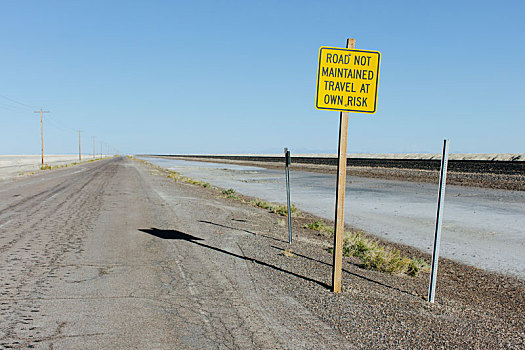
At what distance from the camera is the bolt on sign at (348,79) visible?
5.44 m

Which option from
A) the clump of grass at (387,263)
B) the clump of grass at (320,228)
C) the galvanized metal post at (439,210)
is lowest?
the clump of grass at (320,228)

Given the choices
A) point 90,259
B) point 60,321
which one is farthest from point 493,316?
point 90,259

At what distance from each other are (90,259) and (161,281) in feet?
6.38

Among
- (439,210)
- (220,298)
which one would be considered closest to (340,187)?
(439,210)

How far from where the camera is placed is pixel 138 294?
5.38 m

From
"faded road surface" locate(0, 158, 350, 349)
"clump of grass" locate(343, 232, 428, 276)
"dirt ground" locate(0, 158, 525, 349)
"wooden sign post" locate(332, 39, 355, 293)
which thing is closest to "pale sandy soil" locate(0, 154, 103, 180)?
"faded road surface" locate(0, 158, 350, 349)

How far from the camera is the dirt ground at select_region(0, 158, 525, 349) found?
13.8 ft

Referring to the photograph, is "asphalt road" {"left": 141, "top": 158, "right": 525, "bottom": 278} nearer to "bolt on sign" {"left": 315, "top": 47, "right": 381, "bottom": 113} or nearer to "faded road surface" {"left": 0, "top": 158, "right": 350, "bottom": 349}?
"bolt on sign" {"left": 315, "top": 47, "right": 381, "bottom": 113}

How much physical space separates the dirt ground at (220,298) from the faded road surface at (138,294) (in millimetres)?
18

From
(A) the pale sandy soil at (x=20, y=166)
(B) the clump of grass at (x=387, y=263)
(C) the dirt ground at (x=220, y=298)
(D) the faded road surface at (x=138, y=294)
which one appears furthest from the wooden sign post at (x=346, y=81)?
(A) the pale sandy soil at (x=20, y=166)

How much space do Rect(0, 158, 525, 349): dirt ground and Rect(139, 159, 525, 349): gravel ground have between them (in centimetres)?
2

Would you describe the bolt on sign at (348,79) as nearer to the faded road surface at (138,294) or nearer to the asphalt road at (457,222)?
the faded road surface at (138,294)

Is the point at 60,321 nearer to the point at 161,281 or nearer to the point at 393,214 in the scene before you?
the point at 161,281

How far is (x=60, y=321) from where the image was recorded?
4.43 m
